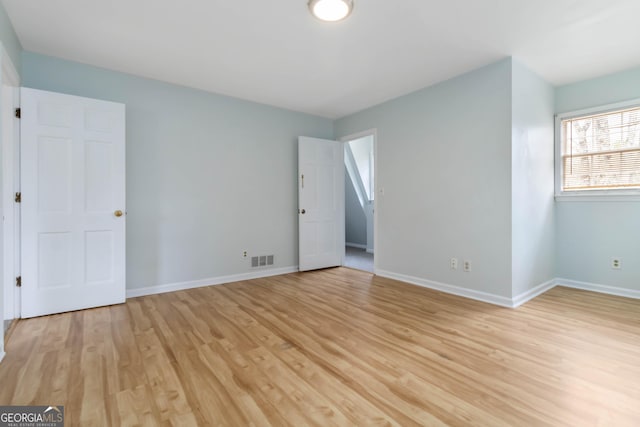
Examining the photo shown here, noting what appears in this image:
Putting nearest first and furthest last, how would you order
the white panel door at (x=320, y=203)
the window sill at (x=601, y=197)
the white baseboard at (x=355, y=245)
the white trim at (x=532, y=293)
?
the white trim at (x=532, y=293) < the window sill at (x=601, y=197) < the white panel door at (x=320, y=203) < the white baseboard at (x=355, y=245)

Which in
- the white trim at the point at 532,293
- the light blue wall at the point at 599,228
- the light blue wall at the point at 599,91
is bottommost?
the white trim at the point at 532,293

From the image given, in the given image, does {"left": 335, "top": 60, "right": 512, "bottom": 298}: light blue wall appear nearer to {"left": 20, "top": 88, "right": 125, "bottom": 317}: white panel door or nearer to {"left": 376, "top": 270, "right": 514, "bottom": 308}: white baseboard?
{"left": 376, "top": 270, "right": 514, "bottom": 308}: white baseboard

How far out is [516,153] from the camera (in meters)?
3.13

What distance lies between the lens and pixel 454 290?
139 inches

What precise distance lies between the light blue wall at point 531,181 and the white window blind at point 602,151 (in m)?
0.22

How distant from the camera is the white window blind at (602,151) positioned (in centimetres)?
337

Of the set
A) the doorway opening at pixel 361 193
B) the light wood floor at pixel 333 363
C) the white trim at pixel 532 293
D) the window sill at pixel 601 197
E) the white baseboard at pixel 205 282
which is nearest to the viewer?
the light wood floor at pixel 333 363

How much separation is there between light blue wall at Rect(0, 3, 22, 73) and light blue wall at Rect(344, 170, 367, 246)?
17.2 feet

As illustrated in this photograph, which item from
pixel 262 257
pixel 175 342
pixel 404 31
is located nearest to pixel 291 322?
pixel 175 342

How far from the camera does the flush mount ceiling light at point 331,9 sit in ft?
7.14

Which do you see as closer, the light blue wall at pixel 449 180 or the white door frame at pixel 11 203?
the white door frame at pixel 11 203

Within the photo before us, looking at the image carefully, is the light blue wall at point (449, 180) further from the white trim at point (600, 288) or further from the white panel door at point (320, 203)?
the white trim at point (600, 288)

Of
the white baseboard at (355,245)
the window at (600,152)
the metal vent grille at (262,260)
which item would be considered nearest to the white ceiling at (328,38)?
the window at (600,152)

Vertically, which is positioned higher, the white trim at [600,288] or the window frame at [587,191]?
the window frame at [587,191]
